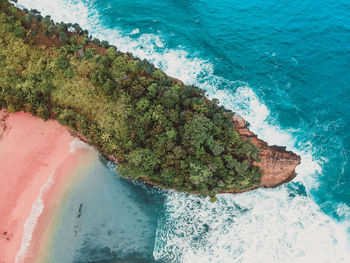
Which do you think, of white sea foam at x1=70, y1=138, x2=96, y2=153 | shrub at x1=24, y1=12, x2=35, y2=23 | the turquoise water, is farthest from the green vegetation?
the turquoise water

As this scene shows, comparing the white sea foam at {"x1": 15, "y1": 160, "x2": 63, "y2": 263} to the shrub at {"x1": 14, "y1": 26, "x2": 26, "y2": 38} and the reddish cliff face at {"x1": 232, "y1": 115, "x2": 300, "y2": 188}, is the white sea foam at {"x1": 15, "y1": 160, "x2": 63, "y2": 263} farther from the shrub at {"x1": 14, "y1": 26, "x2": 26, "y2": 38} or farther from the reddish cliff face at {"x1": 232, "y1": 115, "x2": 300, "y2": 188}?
the reddish cliff face at {"x1": 232, "y1": 115, "x2": 300, "y2": 188}

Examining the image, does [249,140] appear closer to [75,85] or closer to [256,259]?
[256,259]

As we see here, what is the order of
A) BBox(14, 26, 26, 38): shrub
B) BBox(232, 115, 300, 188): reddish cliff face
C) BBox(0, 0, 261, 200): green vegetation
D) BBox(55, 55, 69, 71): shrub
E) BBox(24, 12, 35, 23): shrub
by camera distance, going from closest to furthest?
BBox(0, 0, 261, 200): green vegetation, BBox(232, 115, 300, 188): reddish cliff face, BBox(55, 55, 69, 71): shrub, BBox(14, 26, 26, 38): shrub, BBox(24, 12, 35, 23): shrub

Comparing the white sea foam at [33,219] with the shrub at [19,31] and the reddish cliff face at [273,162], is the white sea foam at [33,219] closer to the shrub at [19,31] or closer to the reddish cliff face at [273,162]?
the shrub at [19,31]

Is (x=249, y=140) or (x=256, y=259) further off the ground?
(x=249, y=140)

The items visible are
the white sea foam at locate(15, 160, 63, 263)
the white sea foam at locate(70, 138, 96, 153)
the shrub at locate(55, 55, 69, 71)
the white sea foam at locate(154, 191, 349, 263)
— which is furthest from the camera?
the shrub at locate(55, 55, 69, 71)

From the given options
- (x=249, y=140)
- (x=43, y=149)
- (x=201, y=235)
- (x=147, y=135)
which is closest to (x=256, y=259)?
(x=201, y=235)

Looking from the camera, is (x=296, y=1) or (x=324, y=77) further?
(x=296, y=1)
